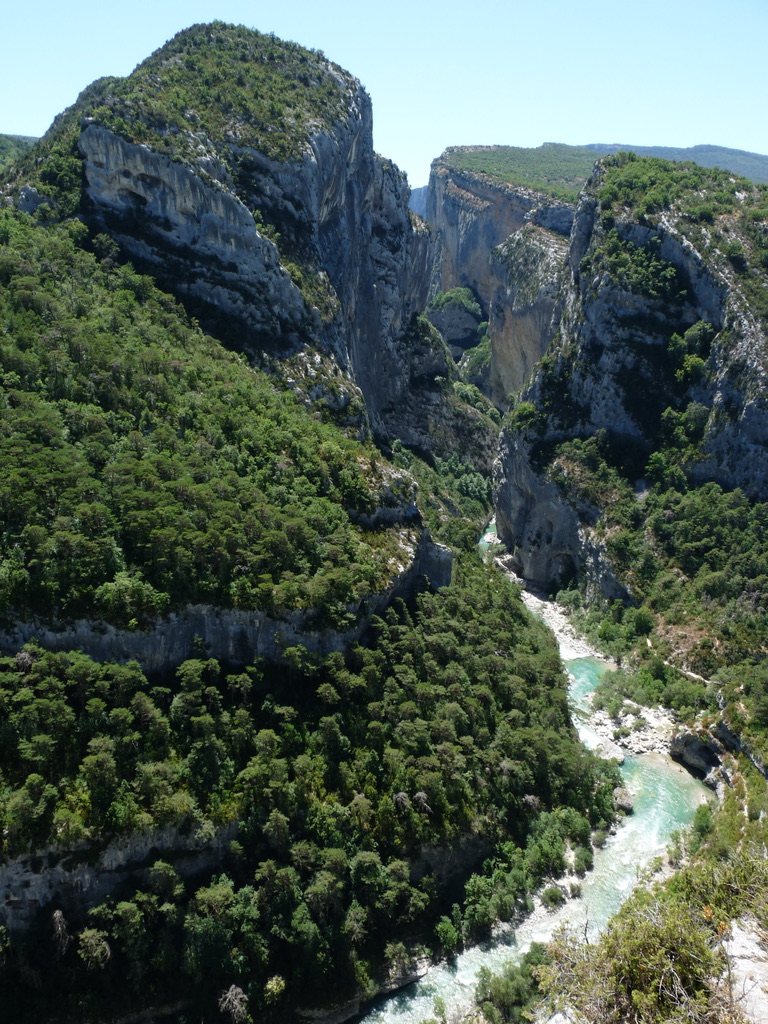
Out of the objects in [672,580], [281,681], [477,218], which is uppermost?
[477,218]

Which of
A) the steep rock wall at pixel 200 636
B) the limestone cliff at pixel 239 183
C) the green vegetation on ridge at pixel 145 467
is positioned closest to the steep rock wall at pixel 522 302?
the limestone cliff at pixel 239 183

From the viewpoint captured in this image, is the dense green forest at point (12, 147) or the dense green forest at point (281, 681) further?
the dense green forest at point (12, 147)

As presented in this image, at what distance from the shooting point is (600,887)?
3984 cm

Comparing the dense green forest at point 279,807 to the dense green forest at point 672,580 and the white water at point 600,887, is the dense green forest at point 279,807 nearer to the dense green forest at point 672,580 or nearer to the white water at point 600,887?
the white water at point 600,887

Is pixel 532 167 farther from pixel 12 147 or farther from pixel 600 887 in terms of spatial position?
pixel 600 887

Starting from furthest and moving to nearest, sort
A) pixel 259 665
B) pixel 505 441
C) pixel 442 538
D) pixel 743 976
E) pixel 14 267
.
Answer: pixel 505 441, pixel 442 538, pixel 14 267, pixel 259 665, pixel 743 976

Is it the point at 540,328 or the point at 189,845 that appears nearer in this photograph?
the point at 189,845

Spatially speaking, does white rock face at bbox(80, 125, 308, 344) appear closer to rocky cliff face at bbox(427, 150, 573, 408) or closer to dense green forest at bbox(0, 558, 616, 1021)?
dense green forest at bbox(0, 558, 616, 1021)

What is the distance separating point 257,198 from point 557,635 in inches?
2026

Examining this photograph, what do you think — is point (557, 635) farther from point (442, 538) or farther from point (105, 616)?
point (105, 616)

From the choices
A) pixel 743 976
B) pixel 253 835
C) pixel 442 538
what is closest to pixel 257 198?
pixel 442 538

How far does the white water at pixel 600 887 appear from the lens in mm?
33531

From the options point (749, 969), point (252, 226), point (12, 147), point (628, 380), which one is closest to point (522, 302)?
point (628, 380)

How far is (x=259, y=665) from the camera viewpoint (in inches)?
1585
